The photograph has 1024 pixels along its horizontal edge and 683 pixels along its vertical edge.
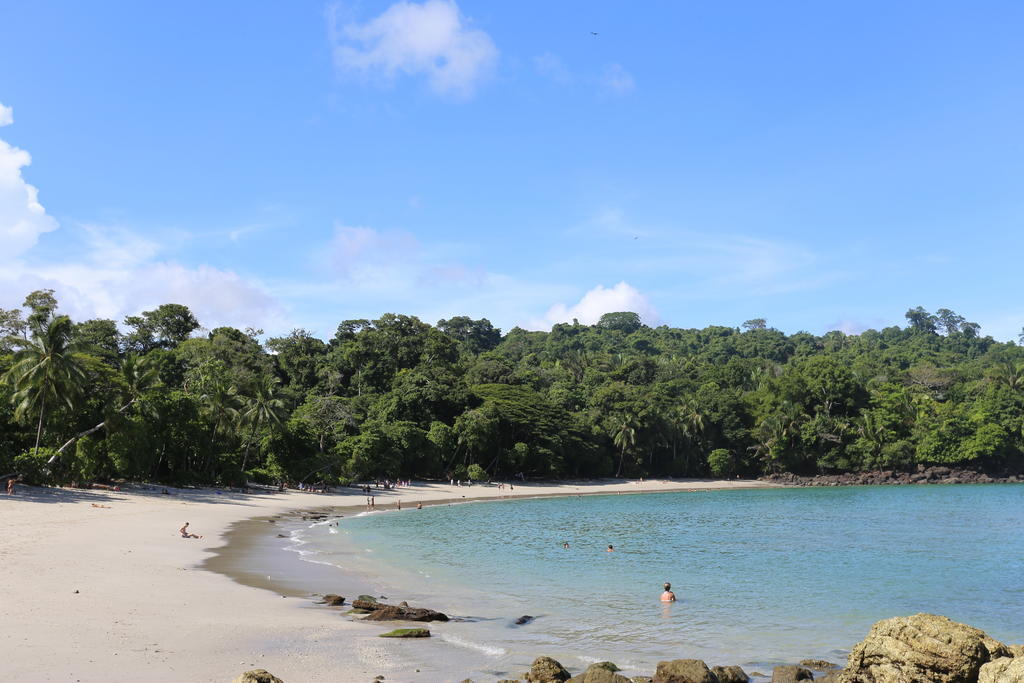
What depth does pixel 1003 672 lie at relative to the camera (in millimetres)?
8766

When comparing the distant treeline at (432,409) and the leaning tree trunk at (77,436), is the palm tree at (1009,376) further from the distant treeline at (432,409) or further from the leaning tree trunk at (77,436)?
the leaning tree trunk at (77,436)

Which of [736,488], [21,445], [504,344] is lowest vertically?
[736,488]

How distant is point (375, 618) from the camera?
56.9 ft

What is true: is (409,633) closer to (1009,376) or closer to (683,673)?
(683,673)

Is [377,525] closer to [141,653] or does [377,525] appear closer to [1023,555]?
[141,653]

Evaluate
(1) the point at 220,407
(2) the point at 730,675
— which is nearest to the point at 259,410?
(1) the point at 220,407

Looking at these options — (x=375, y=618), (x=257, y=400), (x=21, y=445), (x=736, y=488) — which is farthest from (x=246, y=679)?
(x=736, y=488)

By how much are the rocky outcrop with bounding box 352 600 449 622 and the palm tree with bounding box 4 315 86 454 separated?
30.9m

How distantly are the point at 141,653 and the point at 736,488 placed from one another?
273 ft

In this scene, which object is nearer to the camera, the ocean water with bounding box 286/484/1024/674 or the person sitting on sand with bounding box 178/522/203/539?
the ocean water with bounding box 286/484/1024/674

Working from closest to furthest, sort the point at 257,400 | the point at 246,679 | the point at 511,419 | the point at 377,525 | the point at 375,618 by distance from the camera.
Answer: the point at 246,679, the point at 375,618, the point at 377,525, the point at 257,400, the point at 511,419

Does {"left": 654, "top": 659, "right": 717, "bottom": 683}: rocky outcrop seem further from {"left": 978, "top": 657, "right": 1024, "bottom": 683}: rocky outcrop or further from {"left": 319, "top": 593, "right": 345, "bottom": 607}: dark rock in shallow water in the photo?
{"left": 319, "top": 593, "right": 345, "bottom": 607}: dark rock in shallow water

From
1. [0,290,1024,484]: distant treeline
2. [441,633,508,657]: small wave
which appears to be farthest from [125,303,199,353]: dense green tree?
[441,633,508,657]: small wave

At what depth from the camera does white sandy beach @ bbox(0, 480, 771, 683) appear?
12.2m
